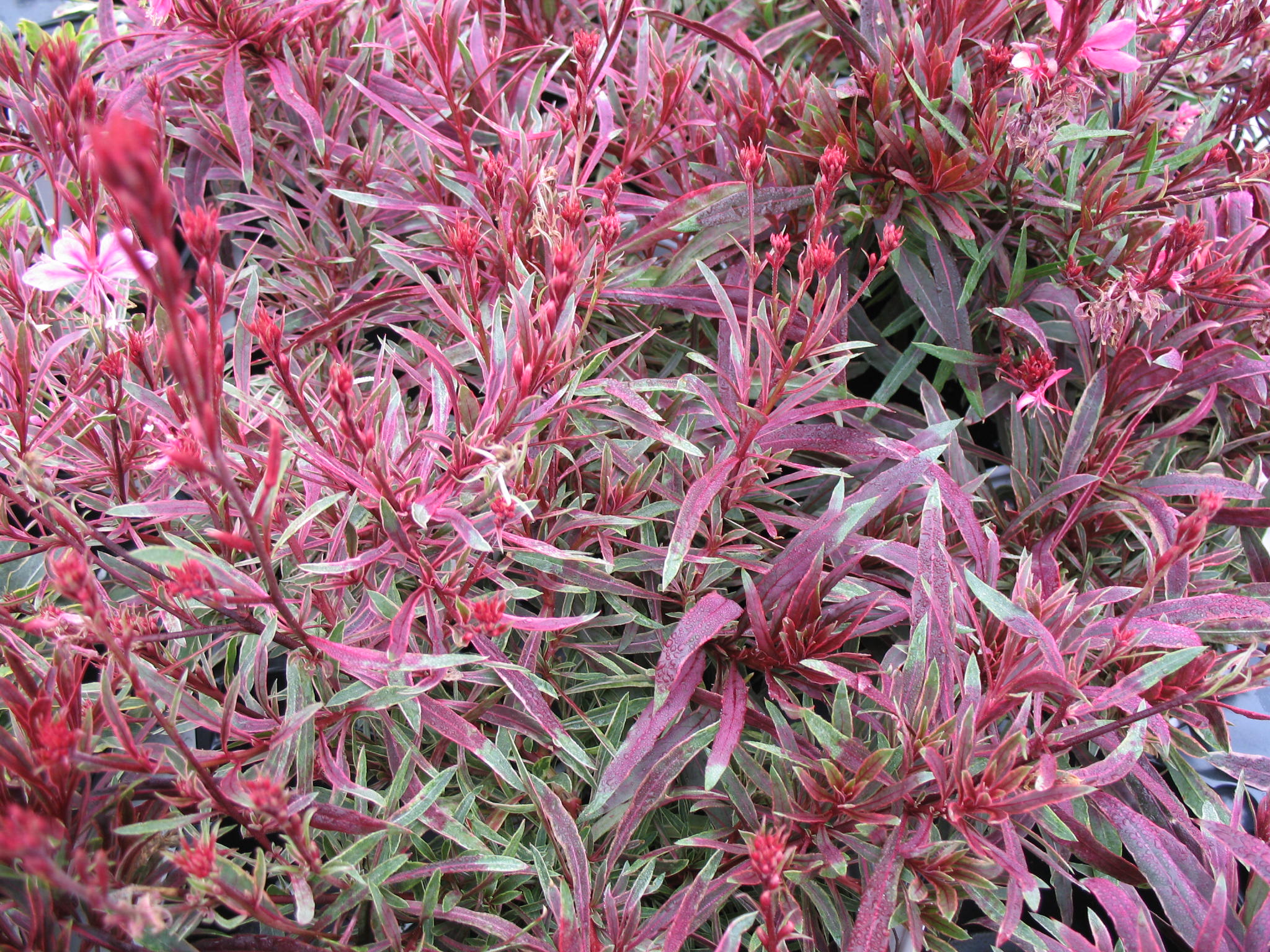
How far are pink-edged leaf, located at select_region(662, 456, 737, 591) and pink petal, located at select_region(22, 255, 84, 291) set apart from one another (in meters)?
0.75

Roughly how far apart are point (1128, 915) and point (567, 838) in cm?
64

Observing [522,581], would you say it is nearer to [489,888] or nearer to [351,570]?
Result: [351,570]

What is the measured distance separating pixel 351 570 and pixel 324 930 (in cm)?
41

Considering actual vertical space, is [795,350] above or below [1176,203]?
above

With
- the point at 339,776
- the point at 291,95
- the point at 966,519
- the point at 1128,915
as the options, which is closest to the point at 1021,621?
the point at 966,519

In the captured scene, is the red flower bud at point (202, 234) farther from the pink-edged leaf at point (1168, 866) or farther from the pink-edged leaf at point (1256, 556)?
the pink-edged leaf at point (1256, 556)

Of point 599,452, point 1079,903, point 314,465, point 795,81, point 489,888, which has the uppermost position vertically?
point 795,81

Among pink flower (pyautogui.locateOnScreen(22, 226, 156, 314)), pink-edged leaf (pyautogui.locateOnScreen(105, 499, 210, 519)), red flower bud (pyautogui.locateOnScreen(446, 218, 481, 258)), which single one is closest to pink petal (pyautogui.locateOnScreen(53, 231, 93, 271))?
pink flower (pyautogui.locateOnScreen(22, 226, 156, 314))

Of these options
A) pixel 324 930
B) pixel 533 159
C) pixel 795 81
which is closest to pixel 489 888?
pixel 324 930

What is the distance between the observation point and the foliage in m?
0.88

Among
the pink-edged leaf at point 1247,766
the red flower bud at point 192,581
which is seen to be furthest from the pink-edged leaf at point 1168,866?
the red flower bud at point 192,581

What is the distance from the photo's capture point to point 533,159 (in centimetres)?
123

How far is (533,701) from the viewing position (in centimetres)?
101

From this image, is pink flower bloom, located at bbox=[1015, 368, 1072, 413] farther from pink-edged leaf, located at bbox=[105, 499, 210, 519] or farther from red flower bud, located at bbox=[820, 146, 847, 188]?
pink-edged leaf, located at bbox=[105, 499, 210, 519]
